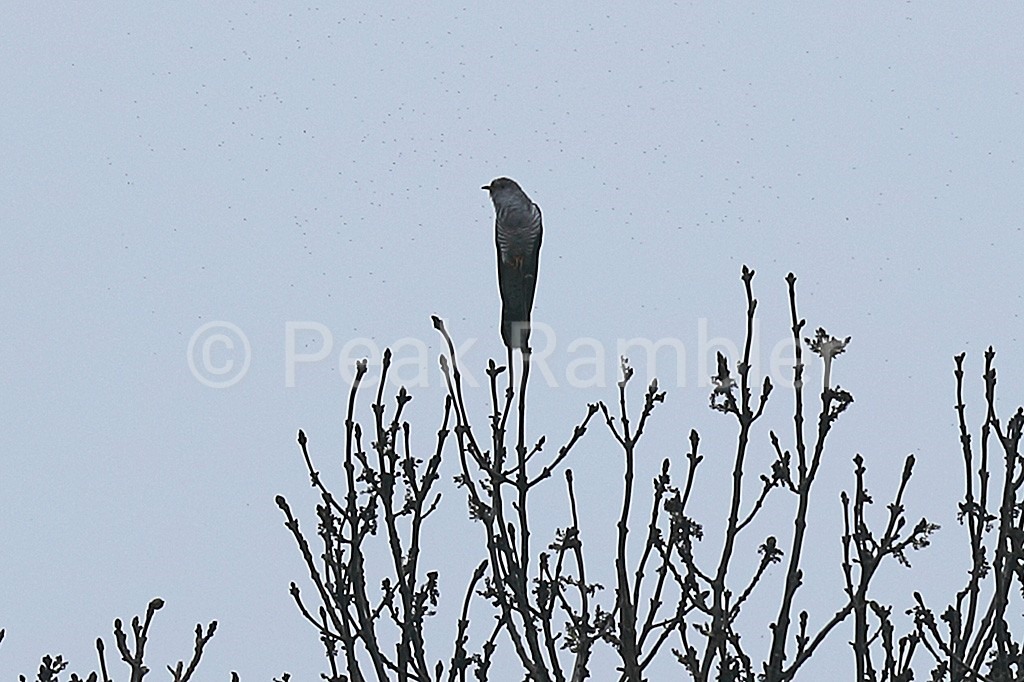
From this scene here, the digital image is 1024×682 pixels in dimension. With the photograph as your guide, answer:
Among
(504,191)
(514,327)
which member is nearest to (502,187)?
(504,191)

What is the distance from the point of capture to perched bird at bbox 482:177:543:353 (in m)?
7.18

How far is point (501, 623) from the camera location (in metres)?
4.07

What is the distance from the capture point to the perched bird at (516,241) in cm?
718

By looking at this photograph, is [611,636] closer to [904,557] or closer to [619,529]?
[619,529]

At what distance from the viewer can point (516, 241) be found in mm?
7613

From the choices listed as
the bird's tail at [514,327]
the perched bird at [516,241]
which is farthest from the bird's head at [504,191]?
the bird's tail at [514,327]

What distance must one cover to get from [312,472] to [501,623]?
0.83m

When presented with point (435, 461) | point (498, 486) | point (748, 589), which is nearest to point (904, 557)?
point (748, 589)

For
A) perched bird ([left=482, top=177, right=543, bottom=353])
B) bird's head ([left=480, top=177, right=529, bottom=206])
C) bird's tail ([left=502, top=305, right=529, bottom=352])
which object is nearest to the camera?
bird's tail ([left=502, top=305, right=529, bottom=352])

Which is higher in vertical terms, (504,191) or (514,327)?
(504,191)

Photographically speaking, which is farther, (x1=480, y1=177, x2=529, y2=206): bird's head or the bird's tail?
(x1=480, y1=177, x2=529, y2=206): bird's head

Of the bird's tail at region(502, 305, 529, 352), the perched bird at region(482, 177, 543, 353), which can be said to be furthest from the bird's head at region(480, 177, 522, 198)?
the bird's tail at region(502, 305, 529, 352)

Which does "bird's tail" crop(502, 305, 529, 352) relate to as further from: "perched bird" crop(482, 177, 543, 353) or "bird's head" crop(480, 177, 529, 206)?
"bird's head" crop(480, 177, 529, 206)

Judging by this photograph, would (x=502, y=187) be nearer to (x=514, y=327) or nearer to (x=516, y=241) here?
(x=516, y=241)
